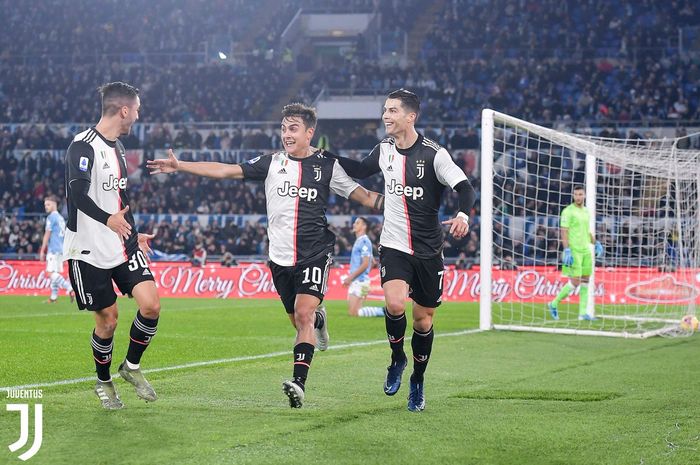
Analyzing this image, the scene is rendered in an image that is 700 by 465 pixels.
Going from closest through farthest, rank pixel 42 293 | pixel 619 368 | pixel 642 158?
pixel 619 368
pixel 642 158
pixel 42 293

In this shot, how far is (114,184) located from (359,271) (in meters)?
10.4

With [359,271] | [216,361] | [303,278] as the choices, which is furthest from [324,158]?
[359,271]

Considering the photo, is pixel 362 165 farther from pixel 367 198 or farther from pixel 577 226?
pixel 577 226

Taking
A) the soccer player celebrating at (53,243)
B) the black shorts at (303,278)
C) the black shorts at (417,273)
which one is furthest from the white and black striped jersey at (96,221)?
the soccer player celebrating at (53,243)

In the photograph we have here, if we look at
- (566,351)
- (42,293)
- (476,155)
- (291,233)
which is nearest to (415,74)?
(476,155)

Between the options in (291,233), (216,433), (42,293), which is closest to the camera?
(216,433)

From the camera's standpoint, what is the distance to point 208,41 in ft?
140

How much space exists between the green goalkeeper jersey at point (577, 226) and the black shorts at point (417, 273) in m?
9.80

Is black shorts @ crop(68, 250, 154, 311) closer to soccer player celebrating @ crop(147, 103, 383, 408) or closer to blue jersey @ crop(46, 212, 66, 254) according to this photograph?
soccer player celebrating @ crop(147, 103, 383, 408)

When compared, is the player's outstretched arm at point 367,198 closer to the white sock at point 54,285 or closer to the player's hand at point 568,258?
the player's hand at point 568,258

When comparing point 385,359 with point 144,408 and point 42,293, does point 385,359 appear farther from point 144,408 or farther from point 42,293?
point 42,293

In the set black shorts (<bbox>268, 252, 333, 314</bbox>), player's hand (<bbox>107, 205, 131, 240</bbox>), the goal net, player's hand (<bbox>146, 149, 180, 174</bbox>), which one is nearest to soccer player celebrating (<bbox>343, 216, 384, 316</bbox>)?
the goal net

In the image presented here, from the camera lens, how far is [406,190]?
762 centimetres

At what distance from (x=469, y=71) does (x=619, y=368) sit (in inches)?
1108
